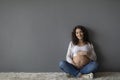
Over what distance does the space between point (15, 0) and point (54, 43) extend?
87cm

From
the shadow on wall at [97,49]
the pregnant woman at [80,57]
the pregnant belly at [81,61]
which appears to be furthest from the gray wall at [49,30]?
the pregnant belly at [81,61]

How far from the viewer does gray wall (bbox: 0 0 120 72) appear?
12.3 ft

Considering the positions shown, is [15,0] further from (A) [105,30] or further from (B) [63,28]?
(A) [105,30]

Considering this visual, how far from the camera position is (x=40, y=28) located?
12.6 feet

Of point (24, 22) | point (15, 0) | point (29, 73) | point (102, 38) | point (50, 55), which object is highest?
point (15, 0)

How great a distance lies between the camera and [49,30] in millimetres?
3824

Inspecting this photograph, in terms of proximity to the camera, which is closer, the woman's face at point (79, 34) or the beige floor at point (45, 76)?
the beige floor at point (45, 76)

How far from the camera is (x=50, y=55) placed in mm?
3865

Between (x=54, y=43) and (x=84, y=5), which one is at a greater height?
(x=84, y=5)

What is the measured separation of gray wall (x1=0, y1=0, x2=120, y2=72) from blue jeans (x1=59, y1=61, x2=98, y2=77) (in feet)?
0.95

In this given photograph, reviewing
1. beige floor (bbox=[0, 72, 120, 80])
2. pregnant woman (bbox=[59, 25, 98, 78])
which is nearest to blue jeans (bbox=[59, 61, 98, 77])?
pregnant woman (bbox=[59, 25, 98, 78])

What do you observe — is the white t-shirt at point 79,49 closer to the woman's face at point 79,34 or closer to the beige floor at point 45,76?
the woman's face at point 79,34

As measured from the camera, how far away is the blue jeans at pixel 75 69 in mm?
3520

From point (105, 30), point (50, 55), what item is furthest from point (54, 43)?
point (105, 30)
